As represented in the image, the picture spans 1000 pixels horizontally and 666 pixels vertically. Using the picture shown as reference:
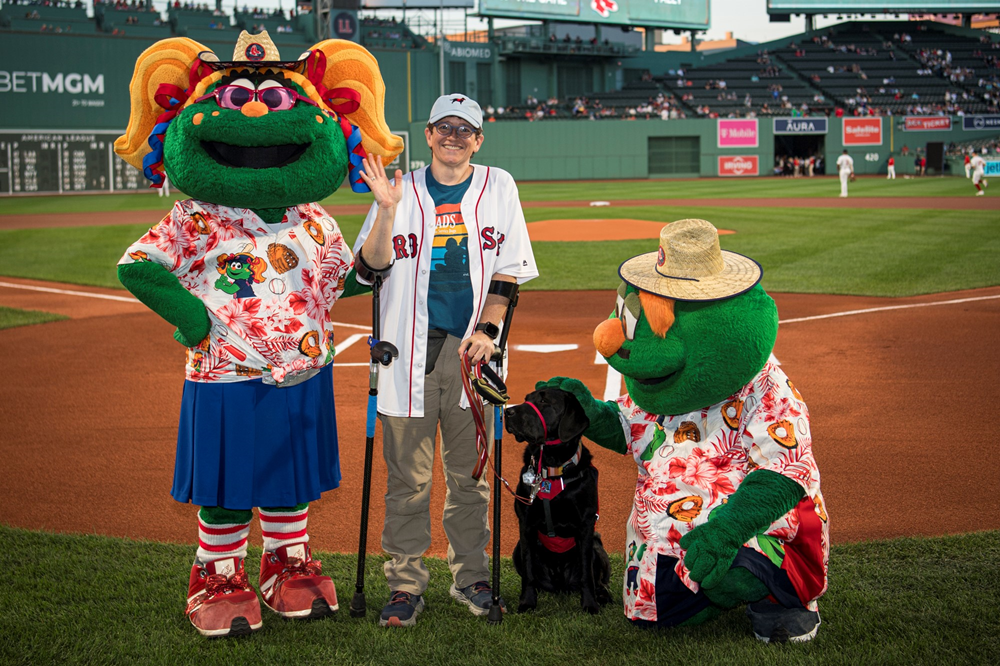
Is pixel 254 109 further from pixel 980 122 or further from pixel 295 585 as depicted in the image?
pixel 980 122

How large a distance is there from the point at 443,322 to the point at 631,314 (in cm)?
88

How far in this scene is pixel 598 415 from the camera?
3723 mm

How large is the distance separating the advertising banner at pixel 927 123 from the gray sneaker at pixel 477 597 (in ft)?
165

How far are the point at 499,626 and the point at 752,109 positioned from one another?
51477mm

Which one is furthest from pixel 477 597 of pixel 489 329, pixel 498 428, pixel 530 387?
pixel 530 387

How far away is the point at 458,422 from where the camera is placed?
13.0 feet

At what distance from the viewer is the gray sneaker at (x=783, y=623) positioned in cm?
344

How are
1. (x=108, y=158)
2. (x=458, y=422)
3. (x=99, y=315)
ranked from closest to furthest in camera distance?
(x=458, y=422), (x=99, y=315), (x=108, y=158)

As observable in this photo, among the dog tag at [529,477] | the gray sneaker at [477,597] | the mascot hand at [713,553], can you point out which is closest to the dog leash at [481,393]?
the dog tag at [529,477]

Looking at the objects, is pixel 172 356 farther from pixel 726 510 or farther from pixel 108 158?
pixel 108 158

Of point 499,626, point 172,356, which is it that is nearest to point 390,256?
point 499,626

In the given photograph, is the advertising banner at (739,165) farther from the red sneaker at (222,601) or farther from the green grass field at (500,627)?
the red sneaker at (222,601)

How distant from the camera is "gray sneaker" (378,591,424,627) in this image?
374 centimetres

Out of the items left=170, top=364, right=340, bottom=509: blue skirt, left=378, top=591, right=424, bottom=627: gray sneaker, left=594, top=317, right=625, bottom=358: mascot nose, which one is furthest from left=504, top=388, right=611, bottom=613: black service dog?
left=170, top=364, right=340, bottom=509: blue skirt
